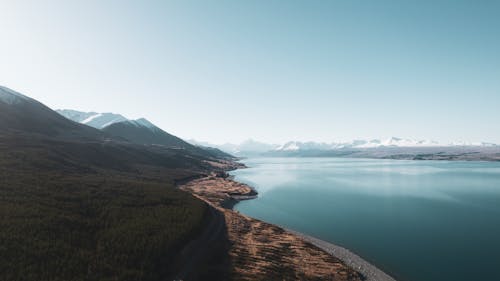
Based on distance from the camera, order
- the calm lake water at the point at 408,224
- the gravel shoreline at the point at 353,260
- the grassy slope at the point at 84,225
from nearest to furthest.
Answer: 1. the grassy slope at the point at 84,225
2. the gravel shoreline at the point at 353,260
3. the calm lake water at the point at 408,224

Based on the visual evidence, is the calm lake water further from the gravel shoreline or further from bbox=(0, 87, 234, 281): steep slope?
bbox=(0, 87, 234, 281): steep slope

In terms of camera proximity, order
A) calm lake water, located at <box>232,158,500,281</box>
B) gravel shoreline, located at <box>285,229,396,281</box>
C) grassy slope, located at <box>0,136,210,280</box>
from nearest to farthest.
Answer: grassy slope, located at <box>0,136,210,280</box>
gravel shoreline, located at <box>285,229,396,281</box>
calm lake water, located at <box>232,158,500,281</box>

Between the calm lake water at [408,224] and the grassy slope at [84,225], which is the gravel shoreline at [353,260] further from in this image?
the grassy slope at [84,225]

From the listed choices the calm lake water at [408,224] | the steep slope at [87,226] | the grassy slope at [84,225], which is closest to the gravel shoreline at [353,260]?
the calm lake water at [408,224]

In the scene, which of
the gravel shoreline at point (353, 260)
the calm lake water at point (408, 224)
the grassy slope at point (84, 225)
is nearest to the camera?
the grassy slope at point (84, 225)

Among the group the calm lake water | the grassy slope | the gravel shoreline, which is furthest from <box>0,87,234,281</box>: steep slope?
the calm lake water

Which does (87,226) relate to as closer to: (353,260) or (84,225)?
(84,225)
